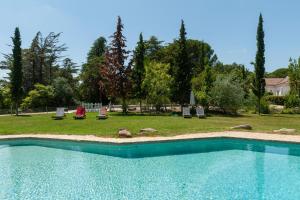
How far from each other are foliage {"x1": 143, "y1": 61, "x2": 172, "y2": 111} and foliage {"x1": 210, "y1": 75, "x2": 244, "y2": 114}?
468 centimetres

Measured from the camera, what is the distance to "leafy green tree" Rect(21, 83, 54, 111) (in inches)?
1574

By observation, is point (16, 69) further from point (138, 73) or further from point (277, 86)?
point (277, 86)

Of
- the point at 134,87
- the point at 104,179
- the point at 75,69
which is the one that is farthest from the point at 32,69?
the point at 104,179

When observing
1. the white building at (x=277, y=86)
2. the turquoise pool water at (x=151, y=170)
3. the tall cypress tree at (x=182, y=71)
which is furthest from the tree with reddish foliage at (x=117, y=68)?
the white building at (x=277, y=86)

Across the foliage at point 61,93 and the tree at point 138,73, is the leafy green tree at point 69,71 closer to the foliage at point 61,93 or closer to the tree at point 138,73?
the foliage at point 61,93

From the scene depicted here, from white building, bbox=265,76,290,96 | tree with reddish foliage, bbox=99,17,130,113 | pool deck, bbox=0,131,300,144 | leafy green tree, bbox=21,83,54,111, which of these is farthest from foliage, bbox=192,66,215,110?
white building, bbox=265,76,290,96

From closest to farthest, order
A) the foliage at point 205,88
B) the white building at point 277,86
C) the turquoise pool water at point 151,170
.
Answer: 1. the turquoise pool water at point 151,170
2. the foliage at point 205,88
3. the white building at point 277,86

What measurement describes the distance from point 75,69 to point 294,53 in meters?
38.3

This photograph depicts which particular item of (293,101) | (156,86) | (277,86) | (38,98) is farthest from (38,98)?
(277,86)

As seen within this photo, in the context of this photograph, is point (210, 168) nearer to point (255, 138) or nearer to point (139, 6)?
point (255, 138)

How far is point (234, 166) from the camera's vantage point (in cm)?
1205

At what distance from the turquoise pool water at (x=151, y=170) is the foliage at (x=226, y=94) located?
16.5 m

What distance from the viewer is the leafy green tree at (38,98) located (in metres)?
40.0

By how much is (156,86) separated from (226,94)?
708cm
